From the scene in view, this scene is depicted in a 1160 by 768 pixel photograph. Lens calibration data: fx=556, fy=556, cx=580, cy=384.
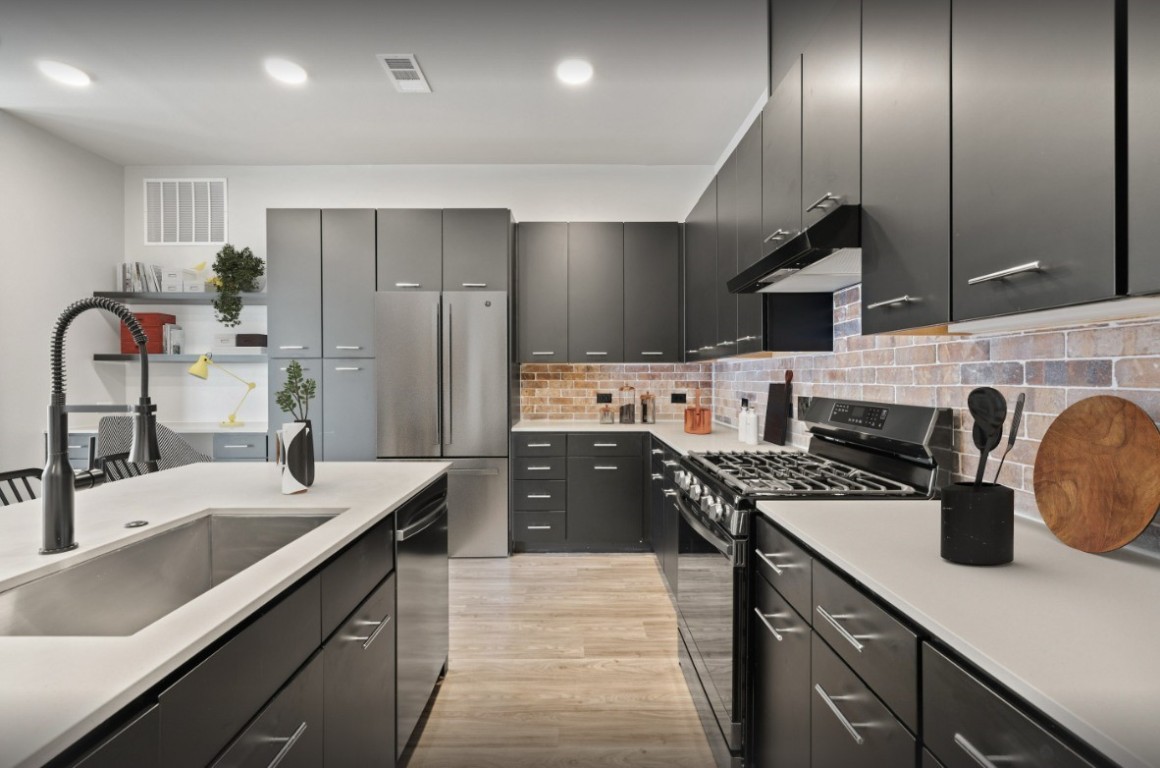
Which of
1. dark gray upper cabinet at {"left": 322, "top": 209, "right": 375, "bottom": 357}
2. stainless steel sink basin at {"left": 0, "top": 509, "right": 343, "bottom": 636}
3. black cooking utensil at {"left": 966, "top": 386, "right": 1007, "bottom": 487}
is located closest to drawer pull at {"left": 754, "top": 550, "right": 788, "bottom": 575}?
black cooking utensil at {"left": 966, "top": 386, "right": 1007, "bottom": 487}

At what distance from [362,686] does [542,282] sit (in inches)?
125

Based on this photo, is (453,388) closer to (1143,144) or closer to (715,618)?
(715,618)

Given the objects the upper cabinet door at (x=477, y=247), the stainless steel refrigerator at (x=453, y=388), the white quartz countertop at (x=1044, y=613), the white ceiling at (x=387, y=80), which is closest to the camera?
the white quartz countertop at (x=1044, y=613)

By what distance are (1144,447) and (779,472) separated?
3.39ft

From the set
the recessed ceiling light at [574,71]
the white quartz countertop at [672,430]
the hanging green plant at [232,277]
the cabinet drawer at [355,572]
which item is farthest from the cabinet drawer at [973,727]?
the hanging green plant at [232,277]

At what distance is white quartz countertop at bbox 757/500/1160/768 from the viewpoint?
590 mm

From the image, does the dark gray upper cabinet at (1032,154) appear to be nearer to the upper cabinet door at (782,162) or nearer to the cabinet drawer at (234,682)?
the upper cabinet door at (782,162)

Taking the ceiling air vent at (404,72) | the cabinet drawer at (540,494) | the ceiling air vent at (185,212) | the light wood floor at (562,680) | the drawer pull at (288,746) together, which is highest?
the ceiling air vent at (404,72)

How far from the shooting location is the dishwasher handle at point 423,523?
177 centimetres

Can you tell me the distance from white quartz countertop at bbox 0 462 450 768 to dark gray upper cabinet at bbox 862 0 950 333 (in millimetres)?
1447

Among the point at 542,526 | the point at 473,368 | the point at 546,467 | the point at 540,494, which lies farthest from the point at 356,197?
the point at 542,526

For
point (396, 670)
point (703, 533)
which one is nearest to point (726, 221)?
point (703, 533)

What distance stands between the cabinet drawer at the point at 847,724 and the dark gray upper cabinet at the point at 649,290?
10.2 ft

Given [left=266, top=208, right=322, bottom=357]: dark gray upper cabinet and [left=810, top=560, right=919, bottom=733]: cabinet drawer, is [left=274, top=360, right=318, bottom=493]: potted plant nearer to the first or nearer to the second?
[left=810, top=560, right=919, bottom=733]: cabinet drawer
